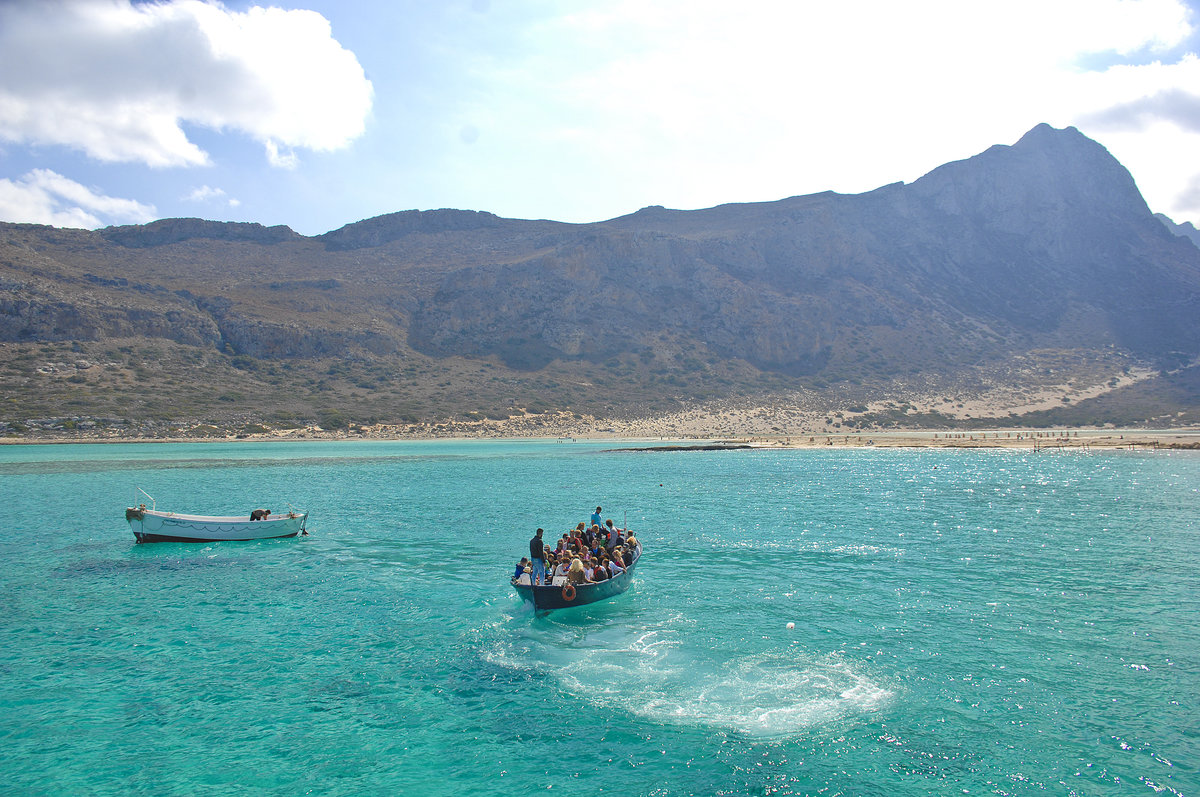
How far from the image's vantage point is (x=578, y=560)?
17391mm

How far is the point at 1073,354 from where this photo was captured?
367 feet

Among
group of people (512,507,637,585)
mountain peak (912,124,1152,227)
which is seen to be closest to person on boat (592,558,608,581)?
group of people (512,507,637,585)

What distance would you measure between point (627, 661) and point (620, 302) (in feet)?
369

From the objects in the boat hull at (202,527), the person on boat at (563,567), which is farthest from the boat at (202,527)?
the person on boat at (563,567)

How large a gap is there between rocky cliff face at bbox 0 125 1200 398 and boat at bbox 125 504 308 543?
7992 cm

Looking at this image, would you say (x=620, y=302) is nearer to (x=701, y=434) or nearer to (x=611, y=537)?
(x=701, y=434)

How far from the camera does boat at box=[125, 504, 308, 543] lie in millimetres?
26266

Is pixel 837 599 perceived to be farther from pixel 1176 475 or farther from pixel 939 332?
pixel 939 332

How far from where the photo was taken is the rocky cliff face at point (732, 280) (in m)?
110

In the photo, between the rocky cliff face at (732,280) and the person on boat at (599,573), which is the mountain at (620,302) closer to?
the rocky cliff face at (732,280)

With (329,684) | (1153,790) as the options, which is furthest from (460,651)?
(1153,790)

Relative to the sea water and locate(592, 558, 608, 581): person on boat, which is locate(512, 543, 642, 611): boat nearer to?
locate(592, 558, 608, 581): person on boat

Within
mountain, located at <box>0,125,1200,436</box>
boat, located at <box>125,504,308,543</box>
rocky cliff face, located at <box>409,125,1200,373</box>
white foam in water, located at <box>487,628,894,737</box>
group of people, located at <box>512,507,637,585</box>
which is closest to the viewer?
white foam in water, located at <box>487,628,894,737</box>

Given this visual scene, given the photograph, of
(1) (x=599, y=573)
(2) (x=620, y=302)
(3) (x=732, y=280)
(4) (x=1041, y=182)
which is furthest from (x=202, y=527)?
(4) (x=1041, y=182)
